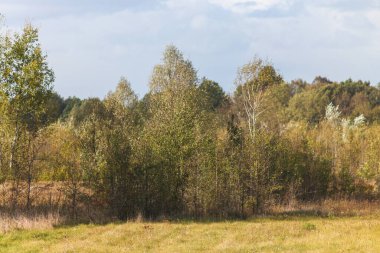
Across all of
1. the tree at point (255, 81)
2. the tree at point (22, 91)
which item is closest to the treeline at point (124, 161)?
the tree at point (22, 91)

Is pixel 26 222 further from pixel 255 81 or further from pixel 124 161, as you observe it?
pixel 255 81

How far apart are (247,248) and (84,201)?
14.0 metres

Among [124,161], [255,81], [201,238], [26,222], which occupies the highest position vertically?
[255,81]

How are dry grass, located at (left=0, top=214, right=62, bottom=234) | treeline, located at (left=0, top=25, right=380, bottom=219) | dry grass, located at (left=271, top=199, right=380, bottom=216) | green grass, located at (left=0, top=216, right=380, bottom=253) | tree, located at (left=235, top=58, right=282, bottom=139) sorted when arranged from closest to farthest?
green grass, located at (left=0, top=216, right=380, bottom=253) → dry grass, located at (left=0, top=214, right=62, bottom=234) → treeline, located at (left=0, top=25, right=380, bottom=219) → dry grass, located at (left=271, top=199, right=380, bottom=216) → tree, located at (left=235, top=58, right=282, bottom=139)

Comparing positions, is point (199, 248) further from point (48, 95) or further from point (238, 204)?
point (48, 95)

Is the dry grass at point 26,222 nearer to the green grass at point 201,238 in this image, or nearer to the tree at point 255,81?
the green grass at point 201,238

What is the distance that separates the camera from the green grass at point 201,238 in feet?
64.3

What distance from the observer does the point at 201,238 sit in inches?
864

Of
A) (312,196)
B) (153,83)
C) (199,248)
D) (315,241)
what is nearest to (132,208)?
(199,248)

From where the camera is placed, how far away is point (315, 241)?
2028 cm

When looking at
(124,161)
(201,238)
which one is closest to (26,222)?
(124,161)

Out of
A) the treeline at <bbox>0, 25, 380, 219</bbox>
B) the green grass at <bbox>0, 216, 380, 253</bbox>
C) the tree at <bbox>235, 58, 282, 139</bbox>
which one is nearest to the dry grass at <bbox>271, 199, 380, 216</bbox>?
the treeline at <bbox>0, 25, 380, 219</bbox>

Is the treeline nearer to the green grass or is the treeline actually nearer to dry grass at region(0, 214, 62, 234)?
dry grass at region(0, 214, 62, 234)

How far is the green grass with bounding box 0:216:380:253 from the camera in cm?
1961
